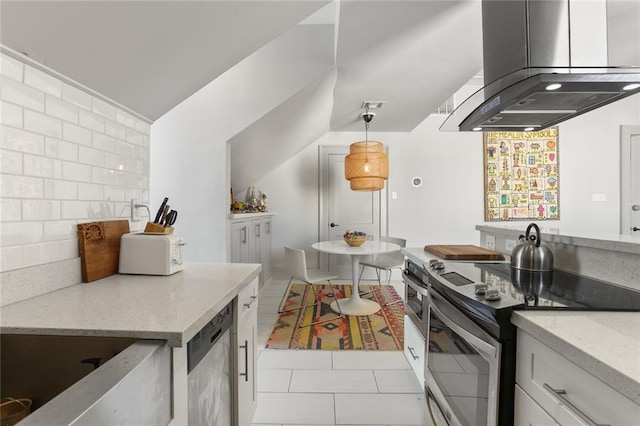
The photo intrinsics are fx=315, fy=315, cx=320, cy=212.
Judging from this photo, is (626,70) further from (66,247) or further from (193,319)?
(66,247)

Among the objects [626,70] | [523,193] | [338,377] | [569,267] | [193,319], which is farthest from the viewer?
[523,193]

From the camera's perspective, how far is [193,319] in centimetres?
88

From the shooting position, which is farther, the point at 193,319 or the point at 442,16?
the point at 442,16

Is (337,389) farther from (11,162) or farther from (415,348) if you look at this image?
(11,162)

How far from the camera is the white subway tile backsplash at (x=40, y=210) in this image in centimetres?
107

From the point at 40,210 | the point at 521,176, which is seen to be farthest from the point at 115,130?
the point at 521,176

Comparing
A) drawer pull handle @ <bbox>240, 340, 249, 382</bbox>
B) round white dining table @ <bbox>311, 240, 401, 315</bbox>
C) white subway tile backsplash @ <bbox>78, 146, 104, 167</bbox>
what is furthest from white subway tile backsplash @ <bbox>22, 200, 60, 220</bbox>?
round white dining table @ <bbox>311, 240, 401, 315</bbox>

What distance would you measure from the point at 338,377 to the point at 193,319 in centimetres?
166

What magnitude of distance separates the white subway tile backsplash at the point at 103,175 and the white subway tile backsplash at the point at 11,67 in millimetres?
429

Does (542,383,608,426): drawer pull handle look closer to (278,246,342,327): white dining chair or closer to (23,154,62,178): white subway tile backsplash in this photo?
(23,154,62,178): white subway tile backsplash

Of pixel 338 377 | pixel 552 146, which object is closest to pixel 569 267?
pixel 338 377

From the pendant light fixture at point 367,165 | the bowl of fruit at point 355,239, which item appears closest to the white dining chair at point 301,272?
the bowl of fruit at point 355,239

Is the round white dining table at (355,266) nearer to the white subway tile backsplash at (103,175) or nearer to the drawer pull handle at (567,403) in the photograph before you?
the white subway tile backsplash at (103,175)

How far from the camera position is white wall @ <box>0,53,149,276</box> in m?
1.02
